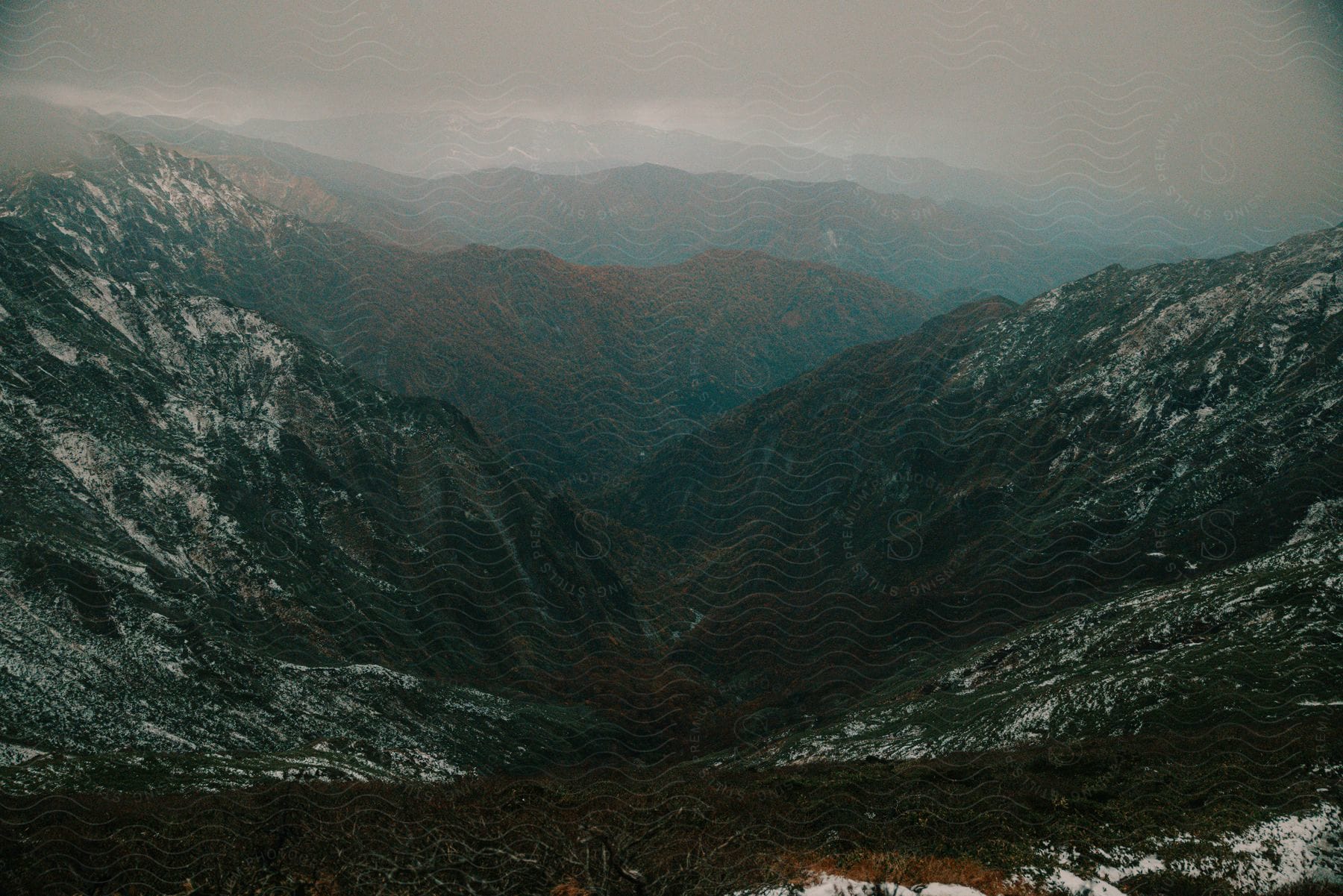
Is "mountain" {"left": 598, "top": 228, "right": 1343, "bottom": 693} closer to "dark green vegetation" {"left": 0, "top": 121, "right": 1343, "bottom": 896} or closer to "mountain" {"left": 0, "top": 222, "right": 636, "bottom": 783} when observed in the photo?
"dark green vegetation" {"left": 0, "top": 121, "right": 1343, "bottom": 896}

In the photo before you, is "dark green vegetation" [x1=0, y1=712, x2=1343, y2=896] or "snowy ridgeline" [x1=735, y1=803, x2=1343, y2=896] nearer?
"snowy ridgeline" [x1=735, y1=803, x2=1343, y2=896]

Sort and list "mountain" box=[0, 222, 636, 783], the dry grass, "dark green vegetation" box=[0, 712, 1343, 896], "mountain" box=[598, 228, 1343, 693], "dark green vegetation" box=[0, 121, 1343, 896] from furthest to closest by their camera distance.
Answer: "mountain" box=[598, 228, 1343, 693] < "mountain" box=[0, 222, 636, 783] < "dark green vegetation" box=[0, 121, 1343, 896] < "dark green vegetation" box=[0, 712, 1343, 896] < the dry grass

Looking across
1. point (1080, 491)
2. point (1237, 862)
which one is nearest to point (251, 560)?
point (1237, 862)

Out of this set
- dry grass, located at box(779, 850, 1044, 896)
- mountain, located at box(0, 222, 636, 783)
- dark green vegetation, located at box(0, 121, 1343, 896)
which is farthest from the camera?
mountain, located at box(0, 222, 636, 783)

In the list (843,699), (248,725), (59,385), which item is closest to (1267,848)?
(248,725)

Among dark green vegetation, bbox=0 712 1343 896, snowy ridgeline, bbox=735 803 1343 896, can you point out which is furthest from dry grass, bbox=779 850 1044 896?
snowy ridgeline, bbox=735 803 1343 896

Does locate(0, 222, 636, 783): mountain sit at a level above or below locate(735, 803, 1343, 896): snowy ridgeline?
below

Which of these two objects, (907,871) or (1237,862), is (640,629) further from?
(1237,862)

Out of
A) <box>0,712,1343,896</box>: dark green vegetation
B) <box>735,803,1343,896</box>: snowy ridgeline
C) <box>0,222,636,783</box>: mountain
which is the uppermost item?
<box>735,803,1343,896</box>: snowy ridgeline
